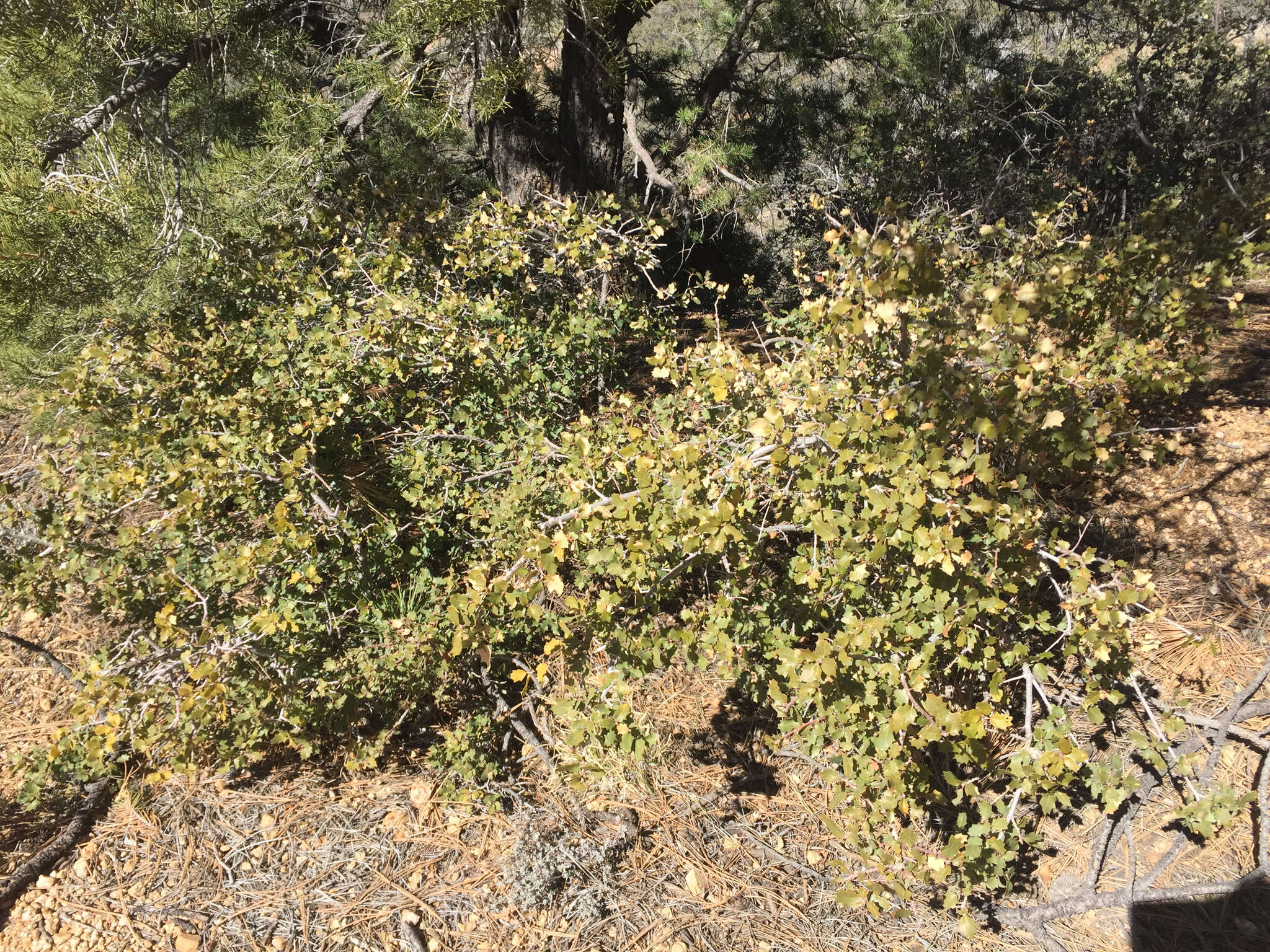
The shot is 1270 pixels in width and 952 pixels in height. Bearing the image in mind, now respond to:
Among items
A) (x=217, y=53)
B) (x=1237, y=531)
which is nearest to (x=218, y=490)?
(x=217, y=53)

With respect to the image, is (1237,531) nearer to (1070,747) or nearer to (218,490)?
(1070,747)

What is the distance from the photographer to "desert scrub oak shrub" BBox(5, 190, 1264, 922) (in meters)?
1.67

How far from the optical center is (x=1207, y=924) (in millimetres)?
1938

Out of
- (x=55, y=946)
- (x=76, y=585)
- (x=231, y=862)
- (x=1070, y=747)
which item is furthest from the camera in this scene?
(x=76, y=585)

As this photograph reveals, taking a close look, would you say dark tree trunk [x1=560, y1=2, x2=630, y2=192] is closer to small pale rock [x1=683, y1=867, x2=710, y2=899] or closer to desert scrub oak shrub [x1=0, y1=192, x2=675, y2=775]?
desert scrub oak shrub [x1=0, y1=192, x2=675, y2=775]

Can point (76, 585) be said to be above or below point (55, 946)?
above

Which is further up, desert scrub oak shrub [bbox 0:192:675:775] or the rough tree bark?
the rough tree bark

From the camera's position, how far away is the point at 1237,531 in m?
2.65

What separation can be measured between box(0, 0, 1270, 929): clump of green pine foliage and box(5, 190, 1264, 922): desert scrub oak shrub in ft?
0.06

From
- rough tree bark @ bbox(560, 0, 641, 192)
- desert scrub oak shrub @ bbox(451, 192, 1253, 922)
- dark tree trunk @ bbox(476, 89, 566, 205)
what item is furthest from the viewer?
dark tree trunk @ bbox(476, 89, 566, 205)

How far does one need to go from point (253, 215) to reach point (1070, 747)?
138 inches

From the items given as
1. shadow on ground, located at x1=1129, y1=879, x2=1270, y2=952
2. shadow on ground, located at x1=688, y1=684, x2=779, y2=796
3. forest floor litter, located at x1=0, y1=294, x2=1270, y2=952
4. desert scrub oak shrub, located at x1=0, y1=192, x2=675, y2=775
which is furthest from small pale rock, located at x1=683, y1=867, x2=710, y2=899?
Result: shadow on ground, located at x1=1129, y1=879, x2=1270, y2=952

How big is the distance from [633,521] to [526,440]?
37.3 inches

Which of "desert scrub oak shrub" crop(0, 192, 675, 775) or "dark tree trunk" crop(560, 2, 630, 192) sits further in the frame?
"dark tree trunk" crop(560, 2, 630, 192)
